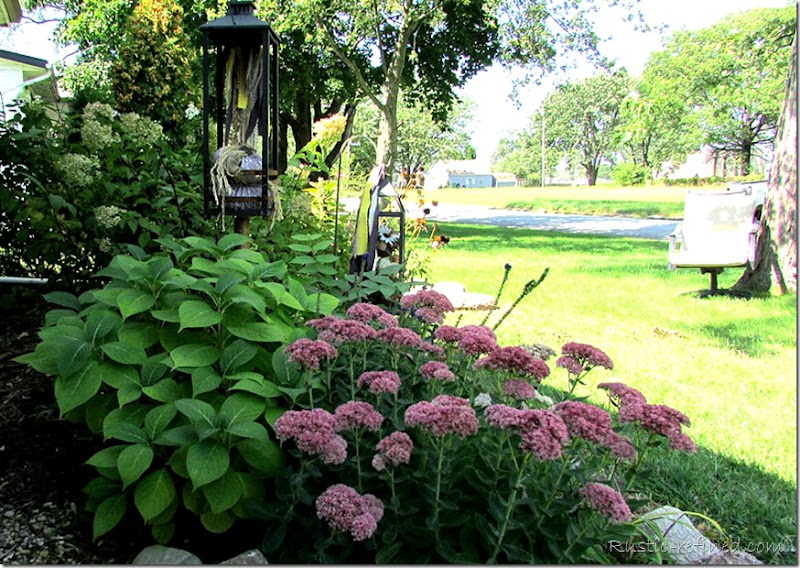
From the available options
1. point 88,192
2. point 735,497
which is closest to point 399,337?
point 735,497

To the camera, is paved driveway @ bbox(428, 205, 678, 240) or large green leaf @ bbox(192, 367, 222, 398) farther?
paved driveway @ bbox(428, 205, 678, 240)

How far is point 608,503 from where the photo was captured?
1054 mm

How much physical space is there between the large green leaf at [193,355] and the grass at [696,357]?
3.74 feet

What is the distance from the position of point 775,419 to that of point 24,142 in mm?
3669

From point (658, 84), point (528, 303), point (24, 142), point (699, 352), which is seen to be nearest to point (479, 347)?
point (24, 142)

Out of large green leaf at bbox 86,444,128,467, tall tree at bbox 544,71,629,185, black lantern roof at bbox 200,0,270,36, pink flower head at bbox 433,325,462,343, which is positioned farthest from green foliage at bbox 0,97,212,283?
tall tree at bbox 544,71,629,185

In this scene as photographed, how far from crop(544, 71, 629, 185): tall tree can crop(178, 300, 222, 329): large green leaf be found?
45203mm

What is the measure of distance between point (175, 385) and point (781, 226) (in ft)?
20.8

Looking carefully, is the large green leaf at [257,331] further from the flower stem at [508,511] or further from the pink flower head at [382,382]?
the flower stem at [508,511]

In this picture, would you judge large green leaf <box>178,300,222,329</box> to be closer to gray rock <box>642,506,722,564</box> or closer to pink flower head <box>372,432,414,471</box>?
pink flower head <box>372,432,414,471</box>

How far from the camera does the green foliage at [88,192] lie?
2.43 m

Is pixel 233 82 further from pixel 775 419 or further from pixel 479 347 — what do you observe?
pixel 775 419

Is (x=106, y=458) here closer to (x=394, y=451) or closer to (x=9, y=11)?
(x=394, y=451)

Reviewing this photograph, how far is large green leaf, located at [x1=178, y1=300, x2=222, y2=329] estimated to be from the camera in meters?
1.44
